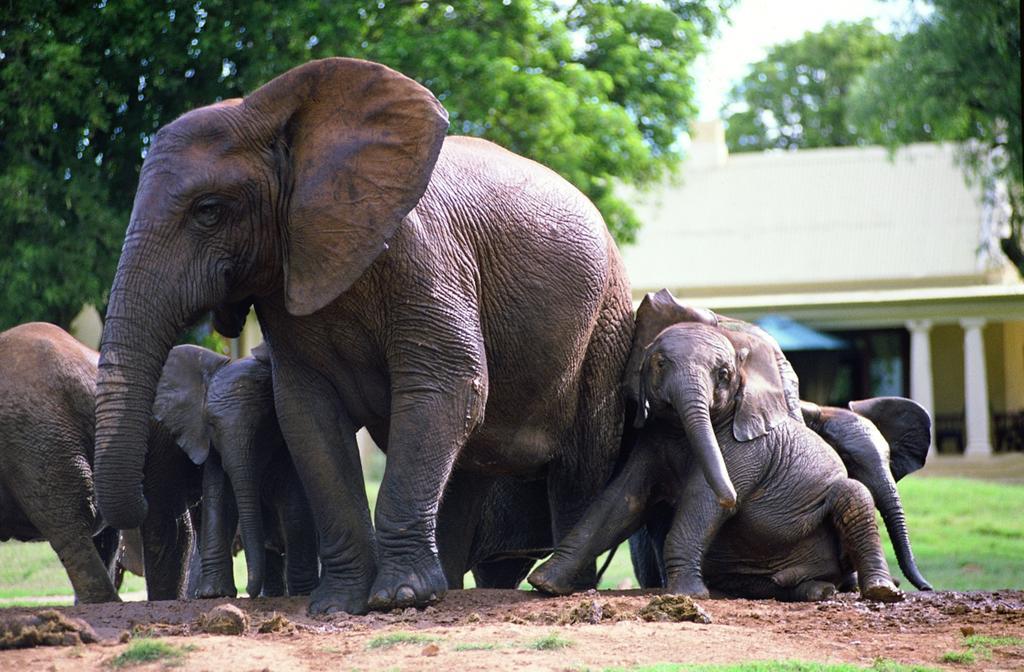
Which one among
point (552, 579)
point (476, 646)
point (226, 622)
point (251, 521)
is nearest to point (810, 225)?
point (552, 579)

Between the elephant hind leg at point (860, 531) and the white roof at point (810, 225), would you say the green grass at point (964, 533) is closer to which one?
the elephant hind leg at point (860, 531)

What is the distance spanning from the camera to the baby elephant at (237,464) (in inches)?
→ 352

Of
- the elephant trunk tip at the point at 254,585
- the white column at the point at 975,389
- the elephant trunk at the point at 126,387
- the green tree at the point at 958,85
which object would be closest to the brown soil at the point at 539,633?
the elephant trunk tip at the point at 254,585

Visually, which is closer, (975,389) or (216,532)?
(216,532)

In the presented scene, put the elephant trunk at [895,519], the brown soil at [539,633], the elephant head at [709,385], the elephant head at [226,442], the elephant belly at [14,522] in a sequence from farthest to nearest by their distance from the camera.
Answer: the elephant trunk at [895,519] < the elephant belly at [14,522] < the elephant head at [226,442] < the elephant head at [709,385] < the brown soil at [539,633]

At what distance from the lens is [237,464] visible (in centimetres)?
894

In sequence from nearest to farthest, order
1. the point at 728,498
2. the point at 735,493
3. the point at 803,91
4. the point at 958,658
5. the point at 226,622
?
the point at 958,658
the point at 226,622
the point at 728,498
the point at 735,493
the point at 803,91

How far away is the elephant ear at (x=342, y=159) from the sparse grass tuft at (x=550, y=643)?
6.50 ft

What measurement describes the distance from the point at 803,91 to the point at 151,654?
193 ft

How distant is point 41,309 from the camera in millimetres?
17922

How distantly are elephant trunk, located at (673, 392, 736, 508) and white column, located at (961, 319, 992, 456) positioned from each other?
29976mm

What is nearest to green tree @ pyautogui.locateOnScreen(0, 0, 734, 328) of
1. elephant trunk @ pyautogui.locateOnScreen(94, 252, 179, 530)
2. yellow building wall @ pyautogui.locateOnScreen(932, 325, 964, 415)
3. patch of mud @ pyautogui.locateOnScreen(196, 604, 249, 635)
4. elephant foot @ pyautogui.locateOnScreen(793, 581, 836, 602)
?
elephant trunk @ pyautogui.locateOnScreen(94, 252, 179, 530)

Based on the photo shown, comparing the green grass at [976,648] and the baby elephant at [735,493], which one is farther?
the baby elephant at [735,493]

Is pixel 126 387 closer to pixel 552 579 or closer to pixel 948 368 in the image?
pixel 552 579
